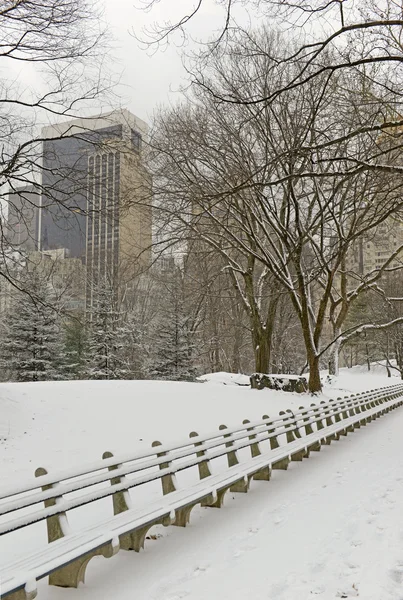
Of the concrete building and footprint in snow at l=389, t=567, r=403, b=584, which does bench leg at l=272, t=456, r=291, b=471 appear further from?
the concrete building

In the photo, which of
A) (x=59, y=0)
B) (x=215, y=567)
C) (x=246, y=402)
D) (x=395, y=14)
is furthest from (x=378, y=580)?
(x=246, y=402)

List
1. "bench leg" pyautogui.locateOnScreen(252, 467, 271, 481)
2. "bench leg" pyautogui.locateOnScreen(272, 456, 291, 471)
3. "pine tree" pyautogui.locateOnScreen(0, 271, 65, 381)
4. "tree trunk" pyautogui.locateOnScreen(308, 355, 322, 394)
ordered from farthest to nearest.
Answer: "pine tree" pyautogui.locateOnScreen(0, 271, 65, 381), "tree trunk" pyautogui.locateOnScreen(308, 355, 322, 394), "bench leg" pyautogui.locateOnScreen(272, 456, 291, 471), "bench leg" pyautogui.locateOnScreen(252, 467, 271, 481)

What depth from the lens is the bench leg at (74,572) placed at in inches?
151

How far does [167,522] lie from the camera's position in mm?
4875

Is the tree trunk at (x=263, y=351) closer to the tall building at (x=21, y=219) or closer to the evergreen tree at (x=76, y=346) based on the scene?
the tall building at (x=21, y=219)

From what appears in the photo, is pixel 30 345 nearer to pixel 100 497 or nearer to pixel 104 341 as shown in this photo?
pixel 104 341

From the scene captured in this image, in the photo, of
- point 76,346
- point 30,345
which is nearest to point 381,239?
point 30,345

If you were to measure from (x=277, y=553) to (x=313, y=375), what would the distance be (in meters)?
16.9

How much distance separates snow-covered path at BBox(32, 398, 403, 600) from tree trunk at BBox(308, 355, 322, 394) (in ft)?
43.6

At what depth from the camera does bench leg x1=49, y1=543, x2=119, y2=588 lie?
3826mm

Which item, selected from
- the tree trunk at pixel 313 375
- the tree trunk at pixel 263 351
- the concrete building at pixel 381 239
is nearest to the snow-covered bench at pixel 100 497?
the concrete building at pixel 381 239

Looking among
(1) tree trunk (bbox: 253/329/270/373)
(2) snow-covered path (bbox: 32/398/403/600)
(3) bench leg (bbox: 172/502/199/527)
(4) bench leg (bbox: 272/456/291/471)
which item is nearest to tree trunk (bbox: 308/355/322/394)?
(1) tree trunk (bbox: 253/329/270/373)

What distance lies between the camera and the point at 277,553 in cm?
461

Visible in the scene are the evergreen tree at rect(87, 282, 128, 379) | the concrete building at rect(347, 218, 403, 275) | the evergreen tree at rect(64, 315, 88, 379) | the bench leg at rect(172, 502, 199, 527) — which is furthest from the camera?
the evergreen tree at rect(64, 315, 88, 379)
